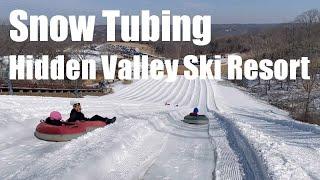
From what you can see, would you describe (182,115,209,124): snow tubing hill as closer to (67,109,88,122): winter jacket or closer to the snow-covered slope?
the snow-covered slope

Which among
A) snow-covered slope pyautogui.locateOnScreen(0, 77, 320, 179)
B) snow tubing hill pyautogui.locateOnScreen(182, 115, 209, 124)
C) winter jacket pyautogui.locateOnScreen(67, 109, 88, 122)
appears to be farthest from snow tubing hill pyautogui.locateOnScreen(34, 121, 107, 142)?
snow tubing hill pyautogui.locateOnScreen(182, 115, 209, 124)

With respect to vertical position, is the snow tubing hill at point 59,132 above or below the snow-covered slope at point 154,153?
above

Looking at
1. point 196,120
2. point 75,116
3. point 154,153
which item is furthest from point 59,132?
point 196,120

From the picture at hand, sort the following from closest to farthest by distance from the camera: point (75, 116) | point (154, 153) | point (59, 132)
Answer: point (154, 153)
point (59, 132)
point (75, 116)

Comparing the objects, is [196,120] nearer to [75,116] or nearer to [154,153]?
[75,116]

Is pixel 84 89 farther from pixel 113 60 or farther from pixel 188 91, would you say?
pixel 113 60

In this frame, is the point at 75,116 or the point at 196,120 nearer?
the point at 75,116

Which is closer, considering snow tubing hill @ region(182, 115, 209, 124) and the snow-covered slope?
the snow-covered slope

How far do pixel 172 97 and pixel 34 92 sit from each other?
13830 millimetres

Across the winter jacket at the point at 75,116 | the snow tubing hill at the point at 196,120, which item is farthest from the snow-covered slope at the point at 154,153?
the snow tubing hill at the point at 196,120

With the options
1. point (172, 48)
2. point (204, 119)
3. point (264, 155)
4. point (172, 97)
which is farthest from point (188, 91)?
point (172, 48)

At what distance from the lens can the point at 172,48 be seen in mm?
158125

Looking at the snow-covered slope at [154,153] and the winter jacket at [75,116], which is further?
the winter jacket at [75,116]

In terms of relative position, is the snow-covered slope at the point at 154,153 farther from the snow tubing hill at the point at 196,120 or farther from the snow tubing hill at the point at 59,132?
the snow tubing hill at the point at 196,120
